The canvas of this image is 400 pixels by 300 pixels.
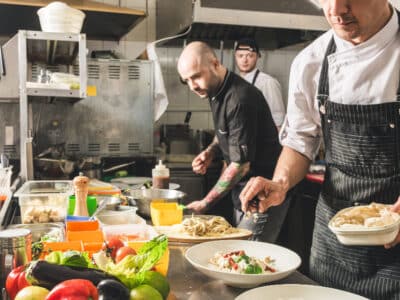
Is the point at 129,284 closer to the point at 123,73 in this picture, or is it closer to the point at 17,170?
the point at 17,170

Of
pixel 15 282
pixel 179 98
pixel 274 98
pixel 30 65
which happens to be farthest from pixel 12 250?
pixel 179 98

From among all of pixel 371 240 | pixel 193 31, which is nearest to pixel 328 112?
pixel 371 240

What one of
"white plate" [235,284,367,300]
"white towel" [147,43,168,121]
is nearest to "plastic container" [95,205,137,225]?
"white plate" [235,284,367,300]

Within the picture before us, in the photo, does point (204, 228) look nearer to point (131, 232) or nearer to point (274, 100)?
point (131, 232)

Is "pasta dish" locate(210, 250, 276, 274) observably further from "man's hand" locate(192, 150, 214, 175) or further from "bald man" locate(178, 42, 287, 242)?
"man's hand" locate(192, 150, 214, 175)

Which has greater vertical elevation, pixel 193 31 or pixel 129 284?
pixel 193 31

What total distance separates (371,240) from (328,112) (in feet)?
2.17

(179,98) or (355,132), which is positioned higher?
(179,98)

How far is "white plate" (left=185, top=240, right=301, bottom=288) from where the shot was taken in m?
1.39

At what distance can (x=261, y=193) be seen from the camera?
6.01 feet

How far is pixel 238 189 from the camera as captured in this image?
324cm

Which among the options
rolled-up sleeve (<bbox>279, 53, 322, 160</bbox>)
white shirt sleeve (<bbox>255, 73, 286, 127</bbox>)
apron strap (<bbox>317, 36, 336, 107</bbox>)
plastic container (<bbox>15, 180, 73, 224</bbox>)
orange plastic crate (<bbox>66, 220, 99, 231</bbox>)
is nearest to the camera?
orange plastic crate (<bbox>66, 220, 99, 231</bbox>)

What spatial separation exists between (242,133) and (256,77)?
2213 mm

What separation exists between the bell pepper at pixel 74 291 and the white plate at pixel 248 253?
0.46 metres
